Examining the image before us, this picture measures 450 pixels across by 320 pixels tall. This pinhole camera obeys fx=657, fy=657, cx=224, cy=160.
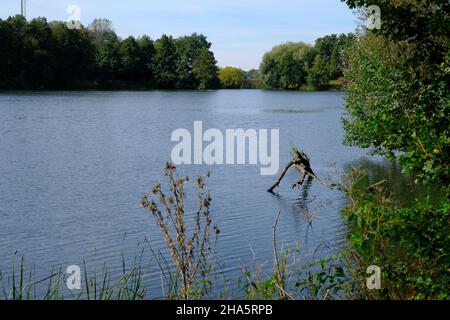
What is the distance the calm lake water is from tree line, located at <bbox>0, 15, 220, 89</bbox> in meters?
42.8

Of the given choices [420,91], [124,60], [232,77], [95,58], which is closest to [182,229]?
[420,91]

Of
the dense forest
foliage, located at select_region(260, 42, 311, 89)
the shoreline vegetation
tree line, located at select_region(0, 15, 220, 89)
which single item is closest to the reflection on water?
the shoreline vegetation

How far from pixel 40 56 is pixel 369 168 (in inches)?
2906

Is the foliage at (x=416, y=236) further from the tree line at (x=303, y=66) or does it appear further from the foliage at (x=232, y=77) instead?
the foliage at (x=232, y=77)

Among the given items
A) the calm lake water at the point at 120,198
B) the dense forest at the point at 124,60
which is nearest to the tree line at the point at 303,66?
the dense forest at the point at 124,60

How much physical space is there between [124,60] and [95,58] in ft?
18.8

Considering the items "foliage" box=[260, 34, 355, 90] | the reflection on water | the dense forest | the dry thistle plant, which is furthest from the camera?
"foliage" box=[260, 34, 355, 90]

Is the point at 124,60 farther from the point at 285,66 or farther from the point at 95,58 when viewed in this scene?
the point at 285,66

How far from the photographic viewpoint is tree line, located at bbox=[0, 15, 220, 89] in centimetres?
9288

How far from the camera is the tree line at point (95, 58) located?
92875mm

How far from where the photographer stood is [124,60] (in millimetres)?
106062

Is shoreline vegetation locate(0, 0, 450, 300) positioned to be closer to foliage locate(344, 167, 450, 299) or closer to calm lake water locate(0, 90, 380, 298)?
foliage locate(344, 167, 450, 299)

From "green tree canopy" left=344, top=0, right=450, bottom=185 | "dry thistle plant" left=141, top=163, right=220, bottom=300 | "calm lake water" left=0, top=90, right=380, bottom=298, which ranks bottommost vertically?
"calm lake water" left=0, top=90, right=380, bottom=298
